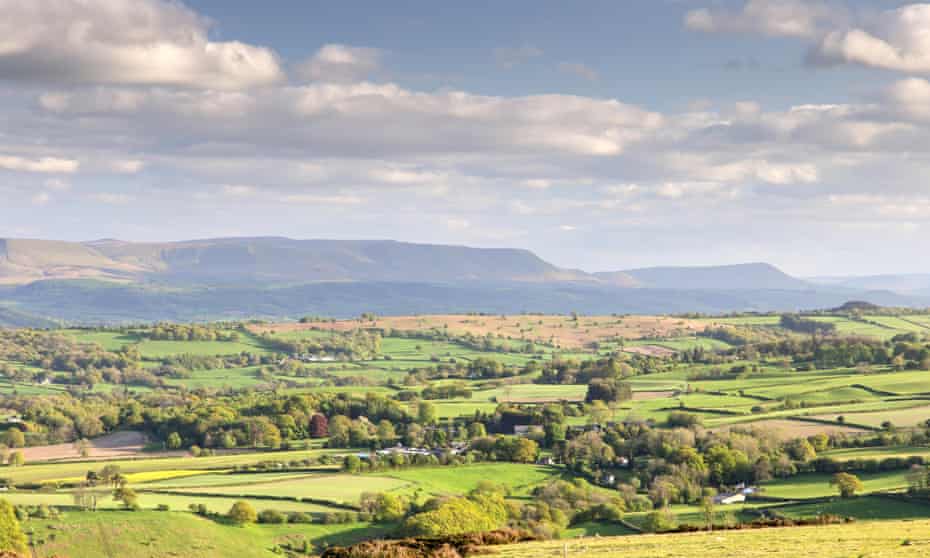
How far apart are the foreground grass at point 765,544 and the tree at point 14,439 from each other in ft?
439

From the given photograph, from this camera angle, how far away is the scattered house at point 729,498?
102 m

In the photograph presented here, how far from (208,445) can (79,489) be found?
4775 cm

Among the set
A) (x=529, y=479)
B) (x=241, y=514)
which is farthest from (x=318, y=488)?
(x=529, y=479)

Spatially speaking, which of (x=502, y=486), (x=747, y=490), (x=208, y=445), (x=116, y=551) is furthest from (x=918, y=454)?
(x=208, y=445)

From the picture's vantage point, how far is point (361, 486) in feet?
378

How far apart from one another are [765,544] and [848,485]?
6290 centimetres

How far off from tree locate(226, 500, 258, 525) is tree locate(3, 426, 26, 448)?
72.4 m

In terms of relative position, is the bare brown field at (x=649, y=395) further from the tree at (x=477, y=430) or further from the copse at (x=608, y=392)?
the tree at (x=477, y=430)

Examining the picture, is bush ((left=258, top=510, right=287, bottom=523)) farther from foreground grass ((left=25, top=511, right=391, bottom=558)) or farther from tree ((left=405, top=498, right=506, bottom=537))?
tree ((left=405, top=498, right=506, bottom=537))

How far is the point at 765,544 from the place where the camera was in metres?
→ 38.2

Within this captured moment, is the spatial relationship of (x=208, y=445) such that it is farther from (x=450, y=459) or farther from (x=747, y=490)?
(x=747, y=490)

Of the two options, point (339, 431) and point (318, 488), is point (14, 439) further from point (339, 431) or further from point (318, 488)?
point (318, 488)

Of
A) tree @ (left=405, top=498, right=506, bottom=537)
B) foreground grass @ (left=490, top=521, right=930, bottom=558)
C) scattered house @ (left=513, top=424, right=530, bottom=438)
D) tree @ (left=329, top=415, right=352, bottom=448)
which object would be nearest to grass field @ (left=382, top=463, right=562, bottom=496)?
scattered house @ (left=513, top=424, right=530, bottom=438)

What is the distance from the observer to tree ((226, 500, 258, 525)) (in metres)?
97.9
